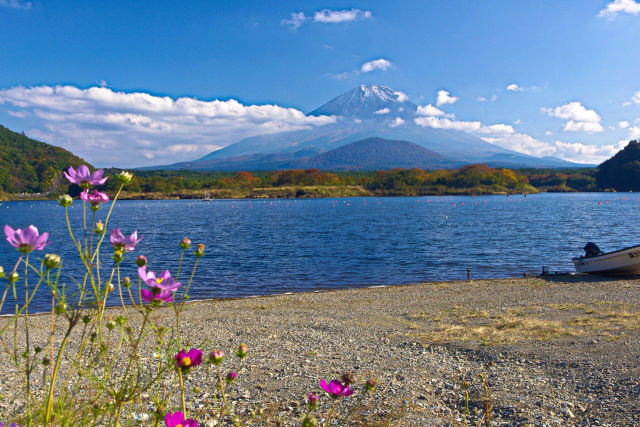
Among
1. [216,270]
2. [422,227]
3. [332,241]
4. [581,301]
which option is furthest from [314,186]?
[581,301]

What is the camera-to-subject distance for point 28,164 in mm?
138125

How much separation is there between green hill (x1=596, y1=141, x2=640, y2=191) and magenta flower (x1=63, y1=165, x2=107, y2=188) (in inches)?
5681

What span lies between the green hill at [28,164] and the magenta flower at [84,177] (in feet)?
451

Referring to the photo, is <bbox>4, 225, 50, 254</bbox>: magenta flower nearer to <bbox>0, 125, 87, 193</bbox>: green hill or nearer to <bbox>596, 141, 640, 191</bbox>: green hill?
<bbox>0, 125, 87, 193</bbox>: green hill

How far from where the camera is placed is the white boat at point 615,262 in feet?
48.1

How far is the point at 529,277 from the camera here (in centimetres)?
1652

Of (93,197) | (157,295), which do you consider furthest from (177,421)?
(93,197)

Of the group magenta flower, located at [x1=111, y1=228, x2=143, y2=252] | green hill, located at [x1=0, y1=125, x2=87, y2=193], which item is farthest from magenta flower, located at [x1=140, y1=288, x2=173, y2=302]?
green hill, located at [x1=0, y1=125, x2=87, y2=193]

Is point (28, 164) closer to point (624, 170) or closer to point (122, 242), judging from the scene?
point (122, 242)

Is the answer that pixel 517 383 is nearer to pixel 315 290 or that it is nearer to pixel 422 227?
pixel 315 290

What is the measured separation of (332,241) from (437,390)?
83.3 feet

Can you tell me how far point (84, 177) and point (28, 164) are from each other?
531 ft

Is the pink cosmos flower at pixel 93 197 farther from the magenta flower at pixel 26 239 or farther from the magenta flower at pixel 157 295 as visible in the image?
the magenta flower at pixel 157 295

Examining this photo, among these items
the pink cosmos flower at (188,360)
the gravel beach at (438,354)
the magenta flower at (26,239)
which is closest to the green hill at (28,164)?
the gravel beach at (438,354)
